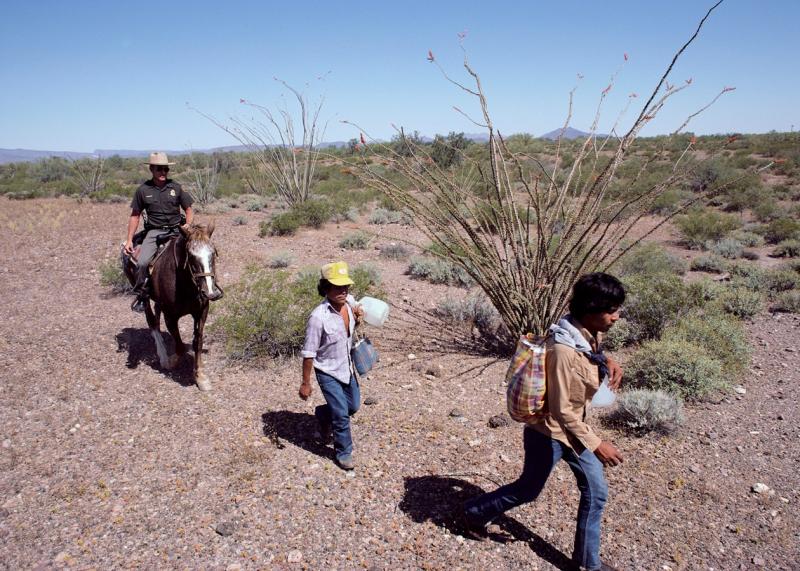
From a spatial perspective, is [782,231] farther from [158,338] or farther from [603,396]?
[158,338]

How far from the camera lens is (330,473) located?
3.81m

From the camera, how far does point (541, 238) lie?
16.2 ft

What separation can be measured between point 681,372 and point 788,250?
28.8ft

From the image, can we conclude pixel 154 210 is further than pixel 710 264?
No

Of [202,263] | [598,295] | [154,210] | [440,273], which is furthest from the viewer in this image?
[440,273]

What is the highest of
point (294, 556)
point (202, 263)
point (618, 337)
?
point (202, 263)

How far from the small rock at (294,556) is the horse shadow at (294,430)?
1018mm

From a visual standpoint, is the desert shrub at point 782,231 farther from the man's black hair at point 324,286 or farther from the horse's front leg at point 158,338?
the horse's front leg at point 158,338

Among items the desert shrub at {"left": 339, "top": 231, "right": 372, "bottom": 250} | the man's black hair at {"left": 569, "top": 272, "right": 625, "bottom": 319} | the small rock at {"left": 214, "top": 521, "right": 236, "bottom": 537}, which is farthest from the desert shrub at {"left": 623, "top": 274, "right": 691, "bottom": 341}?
the desert shrub at {"left": 339, "top": 231, "right": 372, "bottom": 250}

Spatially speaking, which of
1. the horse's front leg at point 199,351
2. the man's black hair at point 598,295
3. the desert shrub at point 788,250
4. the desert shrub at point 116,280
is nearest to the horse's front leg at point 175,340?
the horse's front leg at point 199,351

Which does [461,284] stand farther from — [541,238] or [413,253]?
[541,238]

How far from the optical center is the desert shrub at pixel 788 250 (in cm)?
1096

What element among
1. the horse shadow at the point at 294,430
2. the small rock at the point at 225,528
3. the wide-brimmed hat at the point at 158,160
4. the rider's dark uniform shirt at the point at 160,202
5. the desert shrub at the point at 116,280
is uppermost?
the wide-brimmed hat at the point at 158,160

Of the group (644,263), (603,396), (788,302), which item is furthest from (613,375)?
(644,263)
